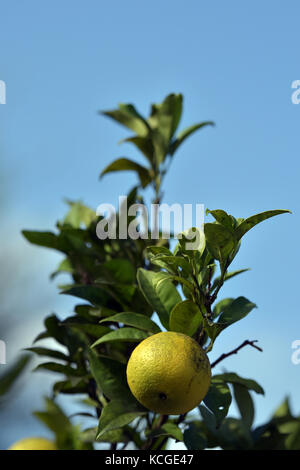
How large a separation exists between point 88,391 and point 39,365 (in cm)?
21

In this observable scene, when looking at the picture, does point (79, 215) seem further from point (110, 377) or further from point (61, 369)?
point (110, 377)

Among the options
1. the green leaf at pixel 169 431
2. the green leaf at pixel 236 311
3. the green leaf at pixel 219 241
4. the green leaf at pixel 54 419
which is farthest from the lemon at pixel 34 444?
the green leaf at pixel 219 241

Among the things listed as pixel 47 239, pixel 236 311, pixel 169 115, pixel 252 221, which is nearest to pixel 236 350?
pixel 236 311

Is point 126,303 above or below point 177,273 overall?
below

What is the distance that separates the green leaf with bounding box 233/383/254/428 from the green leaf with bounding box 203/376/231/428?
412mm

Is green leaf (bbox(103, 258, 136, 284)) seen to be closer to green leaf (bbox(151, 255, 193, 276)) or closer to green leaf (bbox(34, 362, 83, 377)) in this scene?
green leaf (bbox(34, 362, 83, 377))

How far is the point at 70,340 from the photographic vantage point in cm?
171

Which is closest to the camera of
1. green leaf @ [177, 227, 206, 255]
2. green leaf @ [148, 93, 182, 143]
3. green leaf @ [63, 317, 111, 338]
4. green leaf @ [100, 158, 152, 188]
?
green leaf @ [177, 227, 206, 255]

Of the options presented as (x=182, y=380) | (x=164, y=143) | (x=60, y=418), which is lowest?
(x=60, y=418)

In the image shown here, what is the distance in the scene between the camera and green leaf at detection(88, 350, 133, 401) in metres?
1.26

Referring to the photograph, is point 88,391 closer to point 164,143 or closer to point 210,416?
point 210,416

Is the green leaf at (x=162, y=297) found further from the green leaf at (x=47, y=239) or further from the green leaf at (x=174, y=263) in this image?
the green leaf at (x=47, y=239)

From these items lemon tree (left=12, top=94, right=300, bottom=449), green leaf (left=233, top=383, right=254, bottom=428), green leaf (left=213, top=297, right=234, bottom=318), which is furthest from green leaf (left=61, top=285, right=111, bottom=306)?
green leaf (left=233, top=383, right=254, bottom=428)
